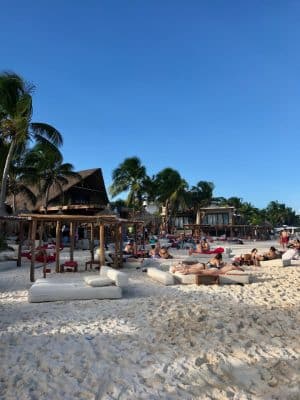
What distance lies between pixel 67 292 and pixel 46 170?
23030mm

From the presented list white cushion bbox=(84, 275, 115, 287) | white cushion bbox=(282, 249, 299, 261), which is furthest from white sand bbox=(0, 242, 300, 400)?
white cushion bbox=(282, 249, 299, 261)

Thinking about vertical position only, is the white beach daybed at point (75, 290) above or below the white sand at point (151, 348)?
above

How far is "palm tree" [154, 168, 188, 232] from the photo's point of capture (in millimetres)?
43250

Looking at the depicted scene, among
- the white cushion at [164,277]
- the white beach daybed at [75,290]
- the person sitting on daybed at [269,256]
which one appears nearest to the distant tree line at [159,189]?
the person sitting on daybed at [269,256]

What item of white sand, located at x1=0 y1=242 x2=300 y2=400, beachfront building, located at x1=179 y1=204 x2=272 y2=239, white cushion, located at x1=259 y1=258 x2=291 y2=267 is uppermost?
beachfront building, located at x1=179 y1=204 x2=272 y2=239

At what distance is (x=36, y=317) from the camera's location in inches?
249

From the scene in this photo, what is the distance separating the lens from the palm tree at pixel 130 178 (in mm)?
37844

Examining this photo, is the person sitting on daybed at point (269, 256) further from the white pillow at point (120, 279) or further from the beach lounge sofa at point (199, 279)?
the white pillow at point (120, 279)

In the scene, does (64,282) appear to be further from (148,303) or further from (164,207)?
(164,207)

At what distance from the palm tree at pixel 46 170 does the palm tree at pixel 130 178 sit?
20.9ft

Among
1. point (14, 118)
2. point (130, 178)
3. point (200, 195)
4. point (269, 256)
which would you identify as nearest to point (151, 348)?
point (269, 256)

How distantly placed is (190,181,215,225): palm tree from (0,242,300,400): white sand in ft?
149

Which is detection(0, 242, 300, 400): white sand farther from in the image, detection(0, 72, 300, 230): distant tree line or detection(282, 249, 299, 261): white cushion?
detection(0, 72, 300, 230): distant tree line

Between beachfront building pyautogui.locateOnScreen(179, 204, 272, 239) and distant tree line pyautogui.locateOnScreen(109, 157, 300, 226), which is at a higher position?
distant tree line pyautogui.locateOnScreen(109, 157, 300, 226)
